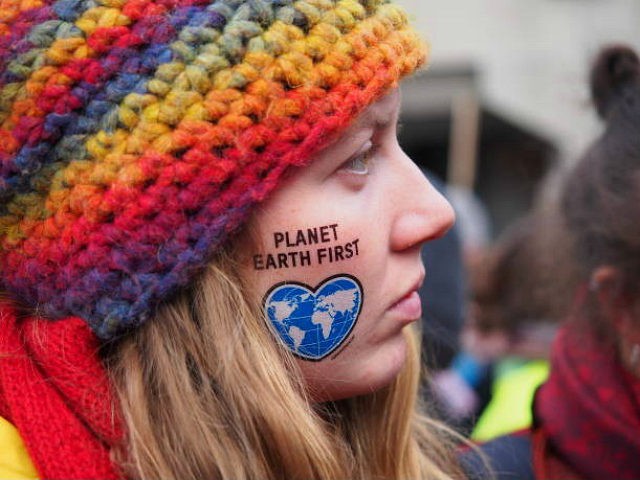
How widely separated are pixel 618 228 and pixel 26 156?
1251 mm

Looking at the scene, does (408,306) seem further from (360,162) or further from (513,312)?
(513,312)

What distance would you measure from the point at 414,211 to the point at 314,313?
25 centimetres

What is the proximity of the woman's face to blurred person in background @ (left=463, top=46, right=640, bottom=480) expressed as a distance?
548mm

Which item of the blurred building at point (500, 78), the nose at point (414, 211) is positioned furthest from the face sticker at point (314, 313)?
the blurred building at point (500, 78)

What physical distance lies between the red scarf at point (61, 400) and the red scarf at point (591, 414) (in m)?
1.03

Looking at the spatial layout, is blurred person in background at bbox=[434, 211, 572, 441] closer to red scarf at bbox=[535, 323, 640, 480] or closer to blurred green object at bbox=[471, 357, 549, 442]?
blurred green object at bbox=[471, 357, 549, 442]

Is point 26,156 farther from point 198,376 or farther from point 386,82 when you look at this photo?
point 386,82

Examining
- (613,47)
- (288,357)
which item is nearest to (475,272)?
(613,47)

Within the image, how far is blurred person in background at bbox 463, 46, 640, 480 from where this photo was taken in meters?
1.79

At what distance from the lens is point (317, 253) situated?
4.42 feet

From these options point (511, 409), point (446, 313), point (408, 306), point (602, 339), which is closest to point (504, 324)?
point (446, 313)

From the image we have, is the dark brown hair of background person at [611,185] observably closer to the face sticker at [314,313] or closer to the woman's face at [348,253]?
the woman's face at [348,253]

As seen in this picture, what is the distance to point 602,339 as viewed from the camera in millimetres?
1884

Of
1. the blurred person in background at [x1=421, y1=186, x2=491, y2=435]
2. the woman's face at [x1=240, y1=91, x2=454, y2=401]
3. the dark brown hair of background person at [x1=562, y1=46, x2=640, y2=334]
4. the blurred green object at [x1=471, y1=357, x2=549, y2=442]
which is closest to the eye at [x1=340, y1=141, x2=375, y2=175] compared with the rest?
the woman's face at [x1=240, y1=91, x2=454, y2=401]
